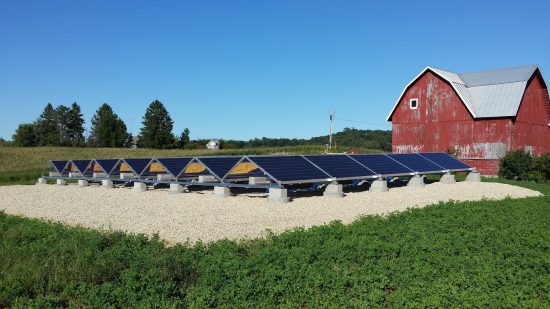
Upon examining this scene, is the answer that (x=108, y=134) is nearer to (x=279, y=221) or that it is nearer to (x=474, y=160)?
(x=474, y=160)

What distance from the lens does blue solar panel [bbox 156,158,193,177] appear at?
22.6 m

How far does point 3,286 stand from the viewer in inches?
270

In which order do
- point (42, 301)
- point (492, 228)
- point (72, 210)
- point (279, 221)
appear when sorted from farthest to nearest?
point (72, 210) < point (279, 221) < point (492, 228) < point (42, 301)

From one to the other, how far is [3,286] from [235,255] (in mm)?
3929

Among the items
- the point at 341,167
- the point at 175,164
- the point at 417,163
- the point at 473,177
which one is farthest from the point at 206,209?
the point at 473,177

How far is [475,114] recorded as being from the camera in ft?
113

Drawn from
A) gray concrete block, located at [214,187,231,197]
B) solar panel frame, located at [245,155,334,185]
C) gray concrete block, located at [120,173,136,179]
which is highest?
solar panel frame, located at [245,155,334,185]

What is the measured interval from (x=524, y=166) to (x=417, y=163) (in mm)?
9736

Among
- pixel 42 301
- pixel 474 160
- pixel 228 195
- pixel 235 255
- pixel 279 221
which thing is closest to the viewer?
pixel 42 301

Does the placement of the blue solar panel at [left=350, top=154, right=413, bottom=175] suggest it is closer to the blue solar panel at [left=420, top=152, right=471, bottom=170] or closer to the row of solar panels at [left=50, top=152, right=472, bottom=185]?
the row of solar panels at [left=50, top=152, right=472, bottom=185]

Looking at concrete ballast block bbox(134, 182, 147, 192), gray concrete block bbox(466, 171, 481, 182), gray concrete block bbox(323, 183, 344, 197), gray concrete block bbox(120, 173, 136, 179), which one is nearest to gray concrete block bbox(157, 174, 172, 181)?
concrete ballast block bbox(134, 182, 147, 192)

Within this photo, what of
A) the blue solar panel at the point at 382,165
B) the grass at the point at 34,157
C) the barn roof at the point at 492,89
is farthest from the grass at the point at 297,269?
the grass at the point at 34,157

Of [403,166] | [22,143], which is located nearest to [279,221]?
[403,166]

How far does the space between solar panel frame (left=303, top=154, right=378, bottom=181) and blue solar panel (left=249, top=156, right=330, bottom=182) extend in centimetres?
51
